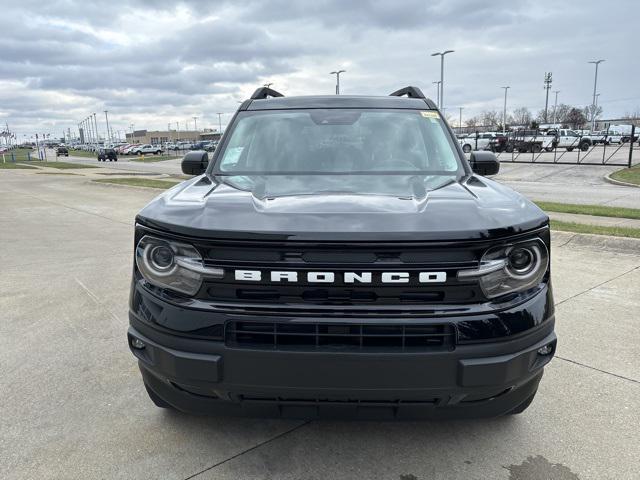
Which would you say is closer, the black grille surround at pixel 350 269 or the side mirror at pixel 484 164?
the black grille surround at pixel 350 269

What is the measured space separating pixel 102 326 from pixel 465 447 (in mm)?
3200

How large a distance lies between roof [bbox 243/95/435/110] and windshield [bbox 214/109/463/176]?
0.08 metres

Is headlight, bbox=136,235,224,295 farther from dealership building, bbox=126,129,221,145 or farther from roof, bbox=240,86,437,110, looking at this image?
dealership building, bbox=126,129,221,145

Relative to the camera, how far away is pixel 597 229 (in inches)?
308

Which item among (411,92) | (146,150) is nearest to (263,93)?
(411,92)

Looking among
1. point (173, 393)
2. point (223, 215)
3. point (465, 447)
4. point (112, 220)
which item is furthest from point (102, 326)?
point (112, 220)

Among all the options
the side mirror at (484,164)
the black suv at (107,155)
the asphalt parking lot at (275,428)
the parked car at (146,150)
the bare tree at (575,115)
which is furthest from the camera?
the bare tree at (575,115)

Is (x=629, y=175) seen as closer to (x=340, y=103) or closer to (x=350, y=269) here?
(x=340, y=103)

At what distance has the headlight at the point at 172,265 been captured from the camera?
212cm

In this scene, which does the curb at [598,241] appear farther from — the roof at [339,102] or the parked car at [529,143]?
the parked car at [529,143]

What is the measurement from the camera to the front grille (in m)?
2.02

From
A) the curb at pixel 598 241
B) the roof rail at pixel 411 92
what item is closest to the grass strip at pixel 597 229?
the curb at pixel 598 241

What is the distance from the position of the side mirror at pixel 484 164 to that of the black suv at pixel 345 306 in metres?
1.42

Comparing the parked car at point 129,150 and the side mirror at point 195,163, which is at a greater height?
the side mirror at point 195,163
